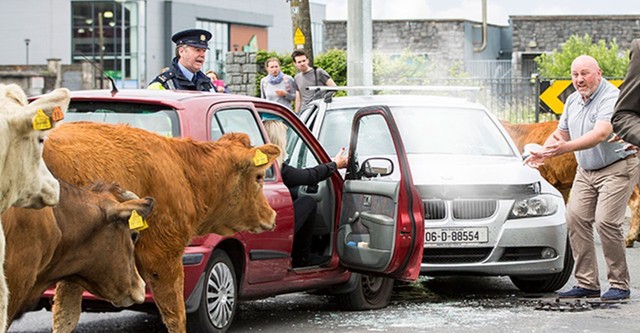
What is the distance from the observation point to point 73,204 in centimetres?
666

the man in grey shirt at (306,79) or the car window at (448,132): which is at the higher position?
the man in grey shirt at (306,79)

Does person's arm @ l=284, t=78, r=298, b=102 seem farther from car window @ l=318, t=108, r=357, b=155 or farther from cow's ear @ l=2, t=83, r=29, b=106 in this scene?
cow's ear @ l=2, t=83, r=29, b=106

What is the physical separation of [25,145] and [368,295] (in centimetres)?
618

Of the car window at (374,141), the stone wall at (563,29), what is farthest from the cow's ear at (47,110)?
the stone wall at (563,29)

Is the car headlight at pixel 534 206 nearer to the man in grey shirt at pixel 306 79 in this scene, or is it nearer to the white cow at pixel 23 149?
the white cow at pixel 23 149

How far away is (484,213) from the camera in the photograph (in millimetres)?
11781

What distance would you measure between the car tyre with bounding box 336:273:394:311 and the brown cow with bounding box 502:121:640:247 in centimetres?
566

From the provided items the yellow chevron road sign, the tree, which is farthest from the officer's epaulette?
the tree

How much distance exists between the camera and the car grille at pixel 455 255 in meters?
11.7

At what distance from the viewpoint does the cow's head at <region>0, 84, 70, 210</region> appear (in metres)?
5.36

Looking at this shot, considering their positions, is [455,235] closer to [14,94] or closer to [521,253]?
[521,253]

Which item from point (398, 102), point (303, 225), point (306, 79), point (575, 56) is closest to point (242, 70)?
point (306, 79)

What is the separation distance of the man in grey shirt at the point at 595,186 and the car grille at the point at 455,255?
87cm

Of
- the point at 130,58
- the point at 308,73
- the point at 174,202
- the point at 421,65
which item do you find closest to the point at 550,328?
the point at 174,202
